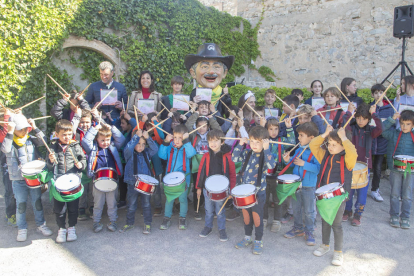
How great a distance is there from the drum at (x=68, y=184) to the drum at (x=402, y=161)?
394 cm

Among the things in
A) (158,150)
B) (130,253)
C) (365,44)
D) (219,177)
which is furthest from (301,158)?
(365,44)

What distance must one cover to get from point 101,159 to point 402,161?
151 inches

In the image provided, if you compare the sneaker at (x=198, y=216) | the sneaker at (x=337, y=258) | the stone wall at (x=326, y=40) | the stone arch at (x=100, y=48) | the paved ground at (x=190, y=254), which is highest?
the stone wall at (x=326, y=40)

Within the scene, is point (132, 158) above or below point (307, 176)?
above

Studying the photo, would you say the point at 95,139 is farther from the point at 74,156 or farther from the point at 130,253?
→ the point at 130,253

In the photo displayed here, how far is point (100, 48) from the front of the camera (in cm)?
782

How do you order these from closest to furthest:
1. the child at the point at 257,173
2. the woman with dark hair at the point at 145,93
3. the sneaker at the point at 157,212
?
the child at the point at 257,173
the sneaker at the point at 157,212
the woman with dark hair at the point at 145,93

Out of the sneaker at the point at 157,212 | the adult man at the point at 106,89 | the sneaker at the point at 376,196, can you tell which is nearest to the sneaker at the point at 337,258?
the sneaker at the point at 376,196

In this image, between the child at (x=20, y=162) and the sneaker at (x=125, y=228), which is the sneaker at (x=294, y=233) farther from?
the child at (x=20, y=162)

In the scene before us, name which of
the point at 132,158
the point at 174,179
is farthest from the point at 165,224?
the point at 132,158

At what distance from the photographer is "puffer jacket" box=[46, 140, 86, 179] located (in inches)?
156

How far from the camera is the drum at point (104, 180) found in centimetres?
398

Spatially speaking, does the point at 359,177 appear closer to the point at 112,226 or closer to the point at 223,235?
the point at 223,235

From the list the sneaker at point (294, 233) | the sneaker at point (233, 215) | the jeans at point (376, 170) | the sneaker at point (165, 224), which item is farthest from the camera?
the jeans at point (376, 170)
